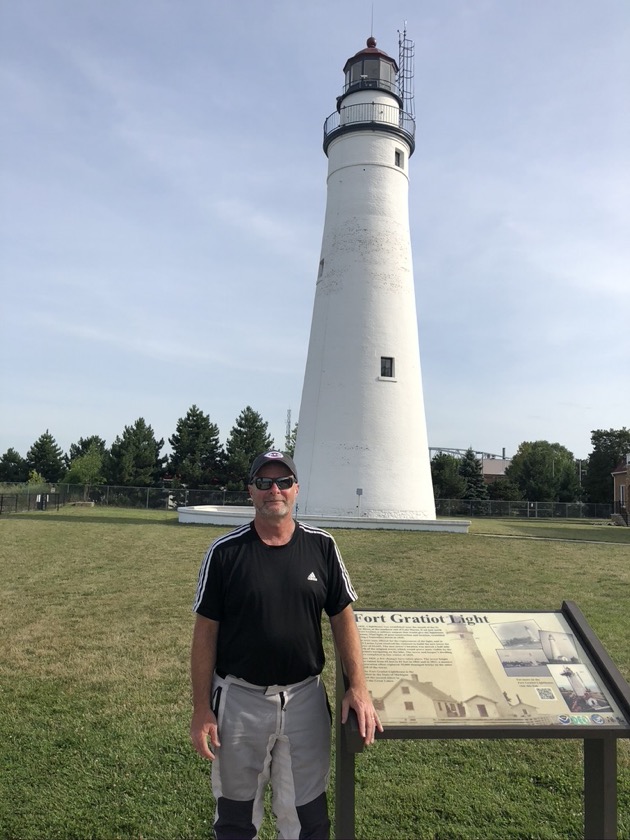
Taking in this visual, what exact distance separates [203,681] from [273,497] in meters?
0.89

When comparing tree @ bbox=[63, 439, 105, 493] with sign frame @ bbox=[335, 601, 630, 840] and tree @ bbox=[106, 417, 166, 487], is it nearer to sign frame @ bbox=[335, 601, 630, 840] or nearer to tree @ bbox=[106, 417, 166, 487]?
tree @ bbox=[106, 417, 166, 487]

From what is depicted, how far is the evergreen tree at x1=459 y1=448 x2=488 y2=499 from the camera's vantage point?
56.4 metres

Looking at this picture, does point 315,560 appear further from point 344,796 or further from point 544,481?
point 544,481

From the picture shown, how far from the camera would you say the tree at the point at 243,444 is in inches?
2167

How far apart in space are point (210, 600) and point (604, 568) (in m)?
12.6

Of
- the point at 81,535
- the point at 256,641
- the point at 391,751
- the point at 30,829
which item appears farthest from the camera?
the point at 81,535

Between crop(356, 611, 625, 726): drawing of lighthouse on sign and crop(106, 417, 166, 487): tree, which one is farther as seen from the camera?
crop(106, 417, 166, 487): tree

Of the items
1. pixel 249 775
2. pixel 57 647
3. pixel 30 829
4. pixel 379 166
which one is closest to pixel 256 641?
pixel 249 775

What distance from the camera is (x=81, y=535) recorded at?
18.2 metres

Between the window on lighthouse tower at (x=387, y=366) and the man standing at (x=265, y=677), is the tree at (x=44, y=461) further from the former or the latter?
the man standing at (x=265, y=677)

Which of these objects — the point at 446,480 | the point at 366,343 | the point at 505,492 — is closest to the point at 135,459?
the point at 446,480

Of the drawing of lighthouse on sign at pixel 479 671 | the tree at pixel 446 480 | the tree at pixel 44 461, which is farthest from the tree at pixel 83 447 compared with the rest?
the drawing of lighthouse on sign at pixel 479 671

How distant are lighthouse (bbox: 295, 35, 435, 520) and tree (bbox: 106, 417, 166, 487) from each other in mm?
35166

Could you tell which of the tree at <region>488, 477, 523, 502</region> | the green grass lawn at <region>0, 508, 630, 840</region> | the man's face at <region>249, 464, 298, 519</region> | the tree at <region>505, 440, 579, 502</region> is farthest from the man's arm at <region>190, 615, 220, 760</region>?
the tree at <region>505, 440, 579, 502</region>
